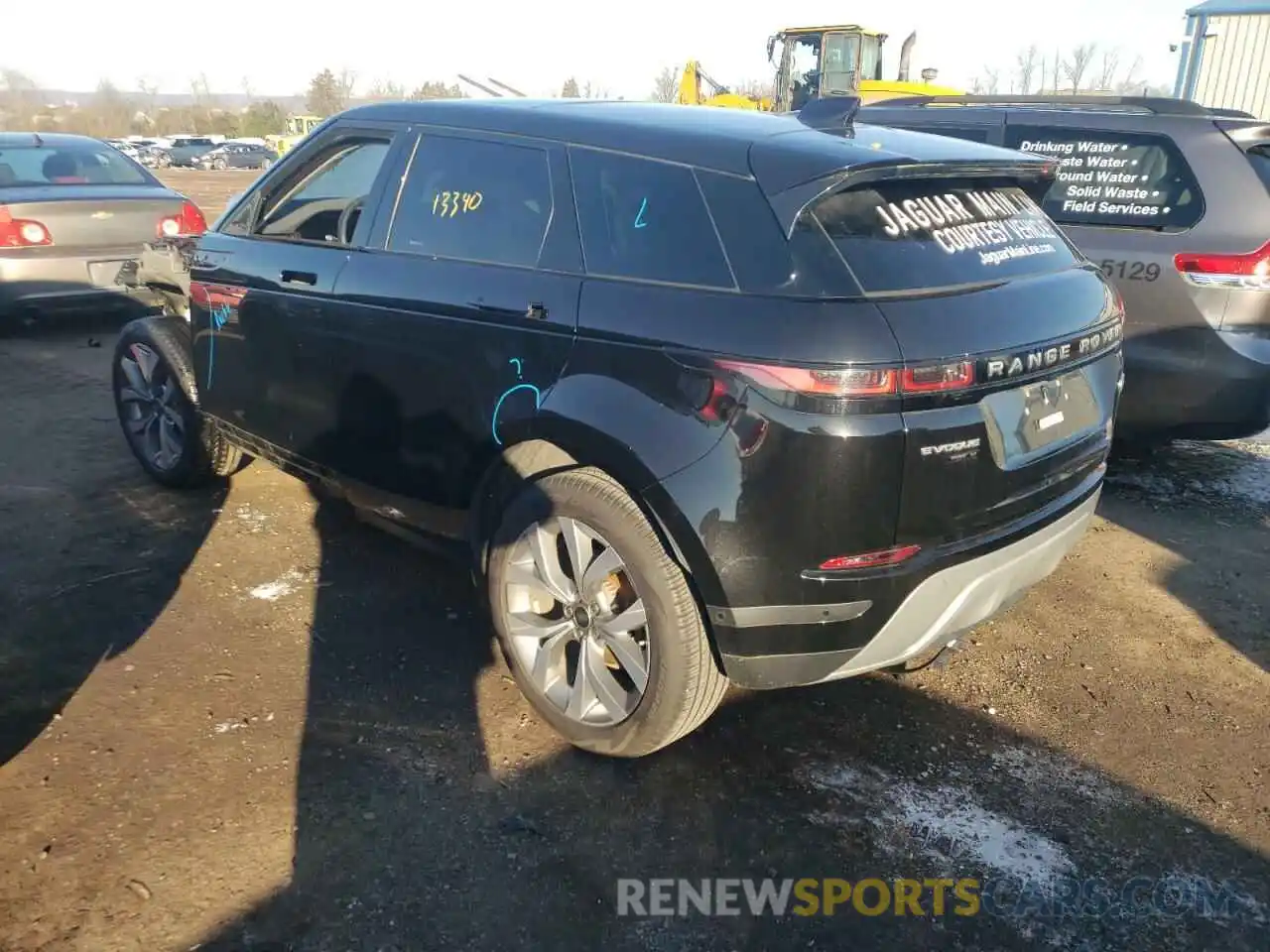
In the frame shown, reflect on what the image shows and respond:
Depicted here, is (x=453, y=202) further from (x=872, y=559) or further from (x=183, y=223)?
(x=183, y=223)

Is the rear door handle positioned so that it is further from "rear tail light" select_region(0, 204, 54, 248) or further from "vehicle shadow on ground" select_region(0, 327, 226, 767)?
"rear tail light" select_region(0, 204, 54, 248)

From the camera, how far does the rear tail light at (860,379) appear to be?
2.42 m

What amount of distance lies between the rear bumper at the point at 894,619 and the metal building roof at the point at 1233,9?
20.4 meters

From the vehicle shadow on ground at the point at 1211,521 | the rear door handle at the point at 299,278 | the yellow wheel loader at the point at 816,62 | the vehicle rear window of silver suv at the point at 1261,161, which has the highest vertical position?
the yellow wheel loader at the point at 816,62

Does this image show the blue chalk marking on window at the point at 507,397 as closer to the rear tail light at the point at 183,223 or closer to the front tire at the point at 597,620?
the front tire at the point at 597,620

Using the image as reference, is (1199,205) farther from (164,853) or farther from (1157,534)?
(164,853)

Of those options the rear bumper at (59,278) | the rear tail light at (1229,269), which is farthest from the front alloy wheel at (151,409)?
the rear tail light at (1229,269)

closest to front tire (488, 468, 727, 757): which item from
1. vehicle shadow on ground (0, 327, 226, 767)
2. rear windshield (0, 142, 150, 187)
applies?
vehicle shadow on ground (0, 327, 226, 767)

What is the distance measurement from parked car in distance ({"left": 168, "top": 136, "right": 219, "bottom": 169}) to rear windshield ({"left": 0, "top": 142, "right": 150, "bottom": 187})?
3730cm

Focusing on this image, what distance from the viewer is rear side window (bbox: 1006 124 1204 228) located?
491 centimetres

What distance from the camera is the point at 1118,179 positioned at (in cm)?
513

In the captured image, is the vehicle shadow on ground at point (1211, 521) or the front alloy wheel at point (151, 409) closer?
the vehicle shadow on ground at point (1211, 521)

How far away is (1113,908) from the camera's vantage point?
250 cm

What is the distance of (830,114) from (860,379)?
1.25 metres
